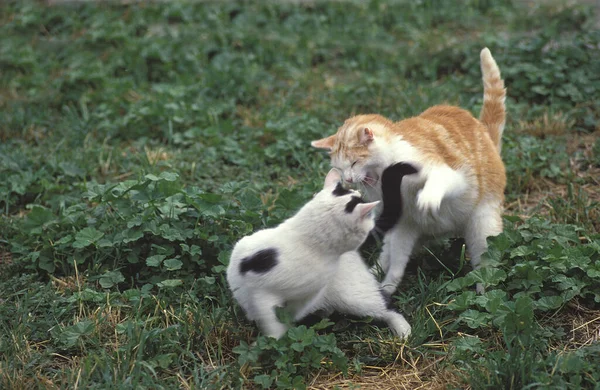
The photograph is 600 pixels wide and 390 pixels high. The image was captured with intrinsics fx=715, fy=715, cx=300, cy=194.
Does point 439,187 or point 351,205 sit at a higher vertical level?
point 351,205

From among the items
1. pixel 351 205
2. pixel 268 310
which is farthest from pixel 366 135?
pixel 268 310

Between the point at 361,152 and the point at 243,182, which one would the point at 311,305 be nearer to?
the point at 361,152

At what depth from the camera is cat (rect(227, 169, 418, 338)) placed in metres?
2.86

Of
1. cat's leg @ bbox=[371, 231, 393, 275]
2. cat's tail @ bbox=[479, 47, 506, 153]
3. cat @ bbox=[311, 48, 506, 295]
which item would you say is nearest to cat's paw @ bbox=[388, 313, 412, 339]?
cat @ bbox=[311, 48, 506, 295]

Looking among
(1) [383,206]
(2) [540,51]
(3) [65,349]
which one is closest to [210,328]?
(3) [65,349]

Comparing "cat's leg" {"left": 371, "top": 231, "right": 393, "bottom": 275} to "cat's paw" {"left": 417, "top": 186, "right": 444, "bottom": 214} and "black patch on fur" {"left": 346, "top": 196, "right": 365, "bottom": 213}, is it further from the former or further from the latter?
"black patch on fur" {"left": 346, "top": 196, "right": 365, "bottom": 213}

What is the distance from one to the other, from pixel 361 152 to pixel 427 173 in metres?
0.33

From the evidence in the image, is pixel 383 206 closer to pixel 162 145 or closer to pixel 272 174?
pixel 272 174

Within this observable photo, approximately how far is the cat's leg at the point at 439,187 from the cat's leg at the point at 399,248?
28cm

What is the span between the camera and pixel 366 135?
3.36 meters

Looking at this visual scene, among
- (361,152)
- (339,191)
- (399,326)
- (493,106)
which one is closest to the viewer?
(339,191)

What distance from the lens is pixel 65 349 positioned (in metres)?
3.02

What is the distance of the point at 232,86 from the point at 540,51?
2.47 metres

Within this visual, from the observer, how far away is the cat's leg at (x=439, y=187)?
3.12m
